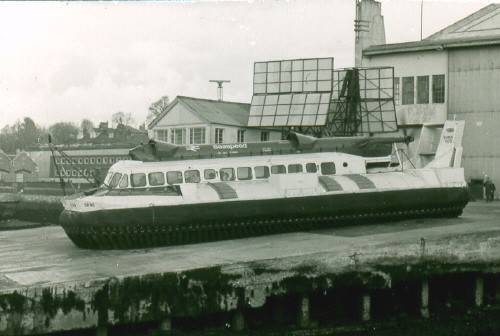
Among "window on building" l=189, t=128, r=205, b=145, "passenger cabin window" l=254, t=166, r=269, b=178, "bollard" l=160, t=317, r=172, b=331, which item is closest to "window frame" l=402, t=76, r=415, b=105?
"window on building" l=189, t=128, r=205, b=145

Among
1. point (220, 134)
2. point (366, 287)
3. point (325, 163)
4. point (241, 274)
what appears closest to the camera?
point (241, 274)

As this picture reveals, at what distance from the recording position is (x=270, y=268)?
33.5 ft

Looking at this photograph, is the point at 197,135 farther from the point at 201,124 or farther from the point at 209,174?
the point at 209,174

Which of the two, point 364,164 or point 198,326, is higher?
point 364,164

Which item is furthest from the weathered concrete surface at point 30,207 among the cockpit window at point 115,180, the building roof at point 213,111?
the cockpit window at point 115,180

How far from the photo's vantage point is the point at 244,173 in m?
14.8

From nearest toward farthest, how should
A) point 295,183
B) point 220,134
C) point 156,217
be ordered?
1. point 156,217
2. point 295,183
3. point 220,134

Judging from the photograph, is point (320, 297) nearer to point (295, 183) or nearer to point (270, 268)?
point (270, 268)

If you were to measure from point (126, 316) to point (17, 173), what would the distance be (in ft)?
172

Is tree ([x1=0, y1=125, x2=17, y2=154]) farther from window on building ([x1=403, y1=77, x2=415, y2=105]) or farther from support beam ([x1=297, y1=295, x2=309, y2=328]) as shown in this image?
support beam ([x1=297, y1=295, x2=309, y2=328])

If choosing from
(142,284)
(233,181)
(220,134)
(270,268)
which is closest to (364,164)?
(233,181)

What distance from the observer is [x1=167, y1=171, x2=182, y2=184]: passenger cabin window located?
14.1 metres

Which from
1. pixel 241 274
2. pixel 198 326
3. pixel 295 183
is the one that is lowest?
pixel 198 326

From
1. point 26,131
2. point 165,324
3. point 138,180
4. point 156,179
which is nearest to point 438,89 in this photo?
point 156,179
